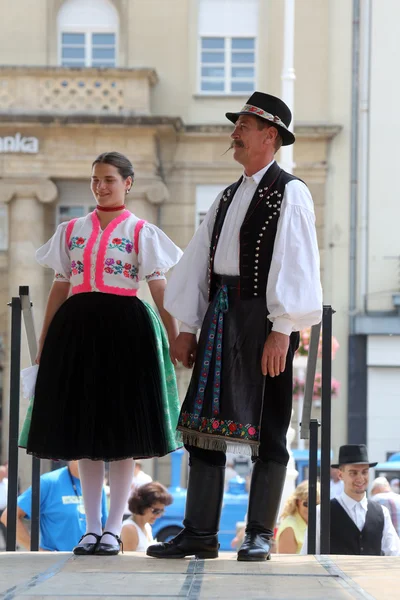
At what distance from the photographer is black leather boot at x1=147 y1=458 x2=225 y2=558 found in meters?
3.98

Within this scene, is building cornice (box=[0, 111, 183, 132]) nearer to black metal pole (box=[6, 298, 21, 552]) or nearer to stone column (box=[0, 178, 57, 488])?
stone column (box=[0, 178, 57, 488])

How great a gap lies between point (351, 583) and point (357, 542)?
2670 millimetres

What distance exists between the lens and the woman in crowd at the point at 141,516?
19.9ft

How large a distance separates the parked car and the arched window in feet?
26.0

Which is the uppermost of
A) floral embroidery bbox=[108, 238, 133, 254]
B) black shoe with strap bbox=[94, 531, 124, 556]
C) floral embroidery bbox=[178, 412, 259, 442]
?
floral embroidery bbox=[108, 238, 133, 254]

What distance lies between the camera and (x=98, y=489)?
4352 mm

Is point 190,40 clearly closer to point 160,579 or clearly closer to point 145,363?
point 145,363

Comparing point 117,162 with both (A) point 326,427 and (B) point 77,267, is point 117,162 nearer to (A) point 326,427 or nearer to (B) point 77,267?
(B) point 77,267

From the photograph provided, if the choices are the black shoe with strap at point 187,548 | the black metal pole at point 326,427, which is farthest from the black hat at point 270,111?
the black shoe with strap at point 187,548

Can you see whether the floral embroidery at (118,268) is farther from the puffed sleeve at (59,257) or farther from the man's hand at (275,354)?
the man's hand at (275,354)

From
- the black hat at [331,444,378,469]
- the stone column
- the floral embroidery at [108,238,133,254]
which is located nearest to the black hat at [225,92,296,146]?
the floral embroidery at [108,238,133,254]

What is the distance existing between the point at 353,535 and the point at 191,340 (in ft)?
6.62

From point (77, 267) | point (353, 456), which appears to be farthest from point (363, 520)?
point (77, 267)

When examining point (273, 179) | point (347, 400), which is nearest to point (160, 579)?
point (273, 179)
